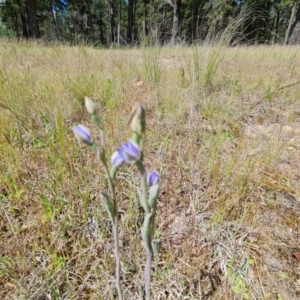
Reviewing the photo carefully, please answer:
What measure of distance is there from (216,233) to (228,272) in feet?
0.51

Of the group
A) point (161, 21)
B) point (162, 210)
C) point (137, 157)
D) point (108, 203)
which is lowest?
point (162, 210)

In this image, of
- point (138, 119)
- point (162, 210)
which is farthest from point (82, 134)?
point (162, 210)

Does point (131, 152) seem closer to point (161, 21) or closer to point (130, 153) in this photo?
point (130, 153)

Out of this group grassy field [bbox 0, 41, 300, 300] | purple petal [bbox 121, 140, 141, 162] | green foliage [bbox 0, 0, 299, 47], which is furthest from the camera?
green foliage [bbox 0, 0, 299, 47]

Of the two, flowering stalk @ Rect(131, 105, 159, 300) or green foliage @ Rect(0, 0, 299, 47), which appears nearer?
flowering stalk @ Rect(131, 105, 159, 300)

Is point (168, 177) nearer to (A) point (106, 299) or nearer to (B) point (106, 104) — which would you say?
(A) point (106, 299)

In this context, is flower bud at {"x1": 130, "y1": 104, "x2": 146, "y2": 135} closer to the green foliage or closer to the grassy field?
the grassy field

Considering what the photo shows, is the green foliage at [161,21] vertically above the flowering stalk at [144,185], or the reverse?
the green foliage at [161,21]

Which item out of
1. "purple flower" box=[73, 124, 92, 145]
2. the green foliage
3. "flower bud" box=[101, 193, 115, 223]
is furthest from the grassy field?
the green foliage

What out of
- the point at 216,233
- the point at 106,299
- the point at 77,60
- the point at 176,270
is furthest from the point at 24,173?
the point at 77,60

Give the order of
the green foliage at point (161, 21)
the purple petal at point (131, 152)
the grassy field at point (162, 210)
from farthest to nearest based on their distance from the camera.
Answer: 1. the green foliage at point (161, 21)
2. the grassy field at point (162, 210)
3. the purple petal at point (131, 152)

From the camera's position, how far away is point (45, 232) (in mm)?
906

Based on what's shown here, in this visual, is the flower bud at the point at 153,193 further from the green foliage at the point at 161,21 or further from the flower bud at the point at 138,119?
the green foliage at the point at 161,21

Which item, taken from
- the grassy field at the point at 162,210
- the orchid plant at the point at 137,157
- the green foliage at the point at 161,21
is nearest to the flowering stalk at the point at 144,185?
the orchid plant at the point at 137,157
